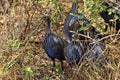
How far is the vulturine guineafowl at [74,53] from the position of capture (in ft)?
16.6

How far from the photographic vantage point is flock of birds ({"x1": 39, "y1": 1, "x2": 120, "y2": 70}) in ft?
16.3

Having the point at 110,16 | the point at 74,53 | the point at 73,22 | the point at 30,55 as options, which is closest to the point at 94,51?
the point at 74,53

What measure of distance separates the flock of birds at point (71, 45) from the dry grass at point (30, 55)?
0.40 feet

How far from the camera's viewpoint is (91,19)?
4.88 m

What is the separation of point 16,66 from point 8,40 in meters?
0.39

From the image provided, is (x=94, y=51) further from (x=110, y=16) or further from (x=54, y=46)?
(x=110, y=16)

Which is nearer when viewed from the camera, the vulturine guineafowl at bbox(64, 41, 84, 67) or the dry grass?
the dry grass

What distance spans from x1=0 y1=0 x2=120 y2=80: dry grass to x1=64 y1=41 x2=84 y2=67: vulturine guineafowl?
4.4 inches

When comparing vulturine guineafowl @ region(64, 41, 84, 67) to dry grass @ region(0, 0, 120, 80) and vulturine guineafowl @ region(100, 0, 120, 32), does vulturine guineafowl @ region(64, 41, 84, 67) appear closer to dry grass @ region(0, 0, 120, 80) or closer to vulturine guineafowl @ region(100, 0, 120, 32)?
dry grass @ region(0, 0, 120, 80)

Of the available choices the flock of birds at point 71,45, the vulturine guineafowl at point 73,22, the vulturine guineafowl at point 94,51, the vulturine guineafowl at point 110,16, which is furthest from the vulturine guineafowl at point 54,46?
the vulturine guineafowl at point 110,16

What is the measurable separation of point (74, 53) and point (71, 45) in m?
0.12

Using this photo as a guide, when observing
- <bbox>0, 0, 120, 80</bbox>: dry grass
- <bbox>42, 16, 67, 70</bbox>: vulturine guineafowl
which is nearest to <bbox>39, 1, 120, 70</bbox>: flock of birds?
<bbox>42, 16, 67, 70</bbox>: vulturine guineafowl

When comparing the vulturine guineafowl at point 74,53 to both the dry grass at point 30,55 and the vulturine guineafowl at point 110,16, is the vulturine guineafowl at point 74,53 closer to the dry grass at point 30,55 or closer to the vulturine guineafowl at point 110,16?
the dry grass at point 30,55

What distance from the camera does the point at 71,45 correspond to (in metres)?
5.16
